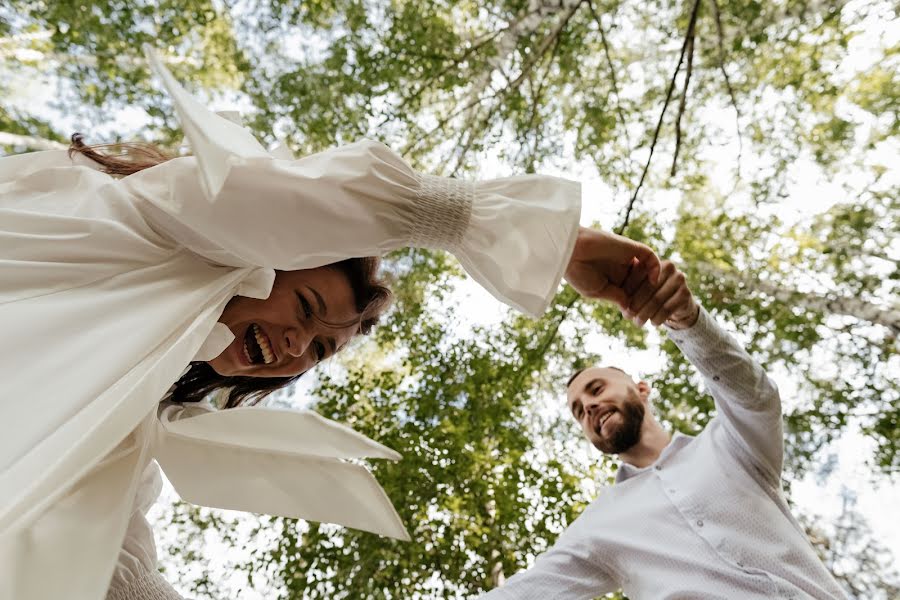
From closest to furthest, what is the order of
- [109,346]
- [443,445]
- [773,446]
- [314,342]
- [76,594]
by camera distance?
[76,594], [109,346], [314,342], [773,446], [443,445]

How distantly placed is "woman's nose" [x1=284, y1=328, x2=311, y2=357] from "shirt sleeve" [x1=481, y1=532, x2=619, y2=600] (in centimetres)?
171

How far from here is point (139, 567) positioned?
54.1 inches

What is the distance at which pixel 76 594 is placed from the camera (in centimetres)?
104

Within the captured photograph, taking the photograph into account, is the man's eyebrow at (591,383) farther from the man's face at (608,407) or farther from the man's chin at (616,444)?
the man's chin at (616,444)

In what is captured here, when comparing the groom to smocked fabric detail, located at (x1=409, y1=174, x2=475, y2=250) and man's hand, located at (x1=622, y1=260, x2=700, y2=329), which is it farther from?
smocked fabric detail, located at (x1=409, y1=174, x2=475, y2=250)

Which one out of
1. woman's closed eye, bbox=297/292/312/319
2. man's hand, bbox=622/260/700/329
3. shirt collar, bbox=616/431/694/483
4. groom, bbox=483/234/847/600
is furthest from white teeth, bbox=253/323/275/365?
shirt collar, bbox=616/431/694/483

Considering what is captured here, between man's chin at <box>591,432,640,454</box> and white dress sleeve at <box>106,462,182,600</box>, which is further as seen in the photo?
man's chin at <box>591,432,640,454</box>

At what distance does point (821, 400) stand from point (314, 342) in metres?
6.09

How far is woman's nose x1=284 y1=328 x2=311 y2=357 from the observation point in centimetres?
177

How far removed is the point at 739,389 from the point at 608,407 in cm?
91

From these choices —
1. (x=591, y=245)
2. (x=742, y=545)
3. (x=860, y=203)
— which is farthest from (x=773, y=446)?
(x=860, y=203)

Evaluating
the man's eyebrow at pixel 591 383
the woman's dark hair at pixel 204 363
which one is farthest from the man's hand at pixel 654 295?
the man's eyebrow at pixel 591 383

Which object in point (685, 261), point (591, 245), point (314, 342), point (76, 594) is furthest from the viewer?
point (685, 261)

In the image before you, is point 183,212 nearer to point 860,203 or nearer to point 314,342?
point 314,342
